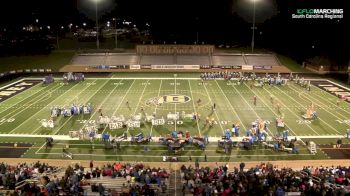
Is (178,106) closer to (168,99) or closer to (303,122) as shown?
(168,99)

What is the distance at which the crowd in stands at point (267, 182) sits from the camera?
51.5ft

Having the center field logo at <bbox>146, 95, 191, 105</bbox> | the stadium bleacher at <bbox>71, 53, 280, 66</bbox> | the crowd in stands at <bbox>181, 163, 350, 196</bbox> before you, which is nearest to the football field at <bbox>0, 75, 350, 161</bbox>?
the center field logo at <bbox>146, 95, 191, 105</bbox>

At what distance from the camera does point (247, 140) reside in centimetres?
2597

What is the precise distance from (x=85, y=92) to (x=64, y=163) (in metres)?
19.2

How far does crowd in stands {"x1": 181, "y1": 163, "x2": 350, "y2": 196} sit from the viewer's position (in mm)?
15703

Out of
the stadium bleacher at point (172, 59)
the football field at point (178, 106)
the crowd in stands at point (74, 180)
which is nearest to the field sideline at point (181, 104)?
the football field at point (178, 106)

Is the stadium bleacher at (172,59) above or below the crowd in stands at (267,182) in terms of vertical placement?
above

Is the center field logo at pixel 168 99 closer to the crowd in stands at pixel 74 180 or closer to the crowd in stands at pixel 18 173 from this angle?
the crowd in stands at pixel 74 180

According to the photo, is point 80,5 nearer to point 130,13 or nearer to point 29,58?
point 130,13

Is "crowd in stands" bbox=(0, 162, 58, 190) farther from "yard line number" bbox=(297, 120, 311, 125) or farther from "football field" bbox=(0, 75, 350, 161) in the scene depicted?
"yard line number" bbox=(297, 120, 311, 125)

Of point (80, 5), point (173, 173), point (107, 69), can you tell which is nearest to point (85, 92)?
point (107, 69)

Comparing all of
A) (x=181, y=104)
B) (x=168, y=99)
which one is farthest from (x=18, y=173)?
(x=168, y=99)

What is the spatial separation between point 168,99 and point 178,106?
110 inches

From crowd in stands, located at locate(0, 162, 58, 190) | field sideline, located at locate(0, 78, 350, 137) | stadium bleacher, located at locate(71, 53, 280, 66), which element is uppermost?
stadium bleacher, located at locate(71, 53, 280, 66)
